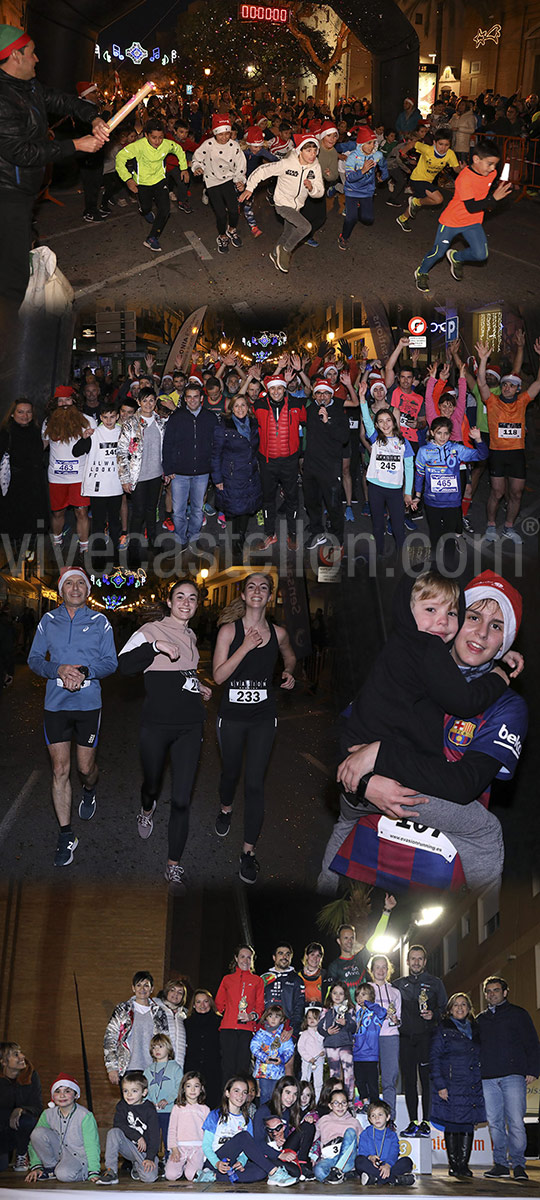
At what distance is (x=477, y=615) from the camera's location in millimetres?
4531

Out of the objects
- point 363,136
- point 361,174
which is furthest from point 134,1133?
point 363,136

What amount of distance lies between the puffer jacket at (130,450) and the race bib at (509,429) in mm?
2637

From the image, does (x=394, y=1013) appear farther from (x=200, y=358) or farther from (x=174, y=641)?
(x=200, y=358)

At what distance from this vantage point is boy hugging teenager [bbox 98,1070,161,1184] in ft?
16.0

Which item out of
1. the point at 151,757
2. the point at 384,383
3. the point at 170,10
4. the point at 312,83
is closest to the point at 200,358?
the point at 384,383

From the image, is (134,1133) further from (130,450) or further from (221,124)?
(221,124)

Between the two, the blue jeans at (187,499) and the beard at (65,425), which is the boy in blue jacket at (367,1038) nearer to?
the blue jeans at (187,499)

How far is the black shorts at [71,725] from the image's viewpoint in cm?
569

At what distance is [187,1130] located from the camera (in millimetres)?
4906

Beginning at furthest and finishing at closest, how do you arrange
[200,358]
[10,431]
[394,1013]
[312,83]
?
[312,83], [200,358], [10,431], [394,1013]

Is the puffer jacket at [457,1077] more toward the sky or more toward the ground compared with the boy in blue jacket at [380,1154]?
more toward the sky

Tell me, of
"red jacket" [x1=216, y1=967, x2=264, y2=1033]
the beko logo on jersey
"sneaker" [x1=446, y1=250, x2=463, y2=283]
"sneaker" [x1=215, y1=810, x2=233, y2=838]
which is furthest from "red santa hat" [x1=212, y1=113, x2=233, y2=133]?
"red jacket" [x1=216, y1=967, x2=264, y2=1033]

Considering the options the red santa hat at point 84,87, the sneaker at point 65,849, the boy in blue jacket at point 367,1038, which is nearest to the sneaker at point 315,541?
the sneaker at point 65,849

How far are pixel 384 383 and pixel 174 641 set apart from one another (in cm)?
338
